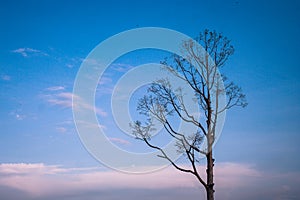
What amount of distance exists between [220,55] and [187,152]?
6.51 m

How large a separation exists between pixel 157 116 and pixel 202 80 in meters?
3.68

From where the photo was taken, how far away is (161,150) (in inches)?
963

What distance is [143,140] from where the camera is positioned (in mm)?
25125

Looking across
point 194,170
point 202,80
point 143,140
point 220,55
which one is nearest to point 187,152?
point 194,170

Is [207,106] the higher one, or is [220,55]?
[220,55]

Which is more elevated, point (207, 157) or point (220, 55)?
point (220, 55)

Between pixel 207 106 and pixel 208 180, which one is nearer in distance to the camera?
pixel 208 180

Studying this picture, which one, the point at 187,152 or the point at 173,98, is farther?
the point at 173,98

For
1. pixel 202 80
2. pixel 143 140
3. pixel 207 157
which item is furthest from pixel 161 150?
pixel 202 80

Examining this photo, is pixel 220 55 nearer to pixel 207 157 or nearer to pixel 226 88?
pixel 226 88

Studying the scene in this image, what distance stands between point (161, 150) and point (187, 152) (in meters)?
1.69

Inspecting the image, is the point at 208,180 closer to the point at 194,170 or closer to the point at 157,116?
the point at 194,170

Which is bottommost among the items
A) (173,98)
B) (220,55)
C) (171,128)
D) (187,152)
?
(187,152)

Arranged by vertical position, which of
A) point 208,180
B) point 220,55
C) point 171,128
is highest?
point 220,55
